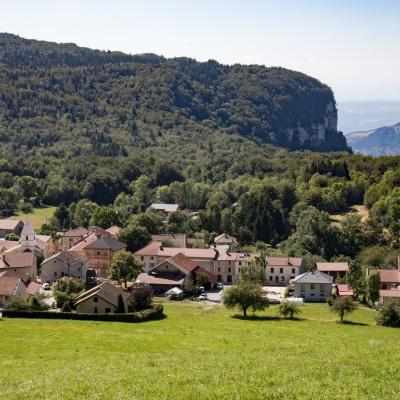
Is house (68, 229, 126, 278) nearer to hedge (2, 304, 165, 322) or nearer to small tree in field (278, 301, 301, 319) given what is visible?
hedge (2, 304, 165, 322)

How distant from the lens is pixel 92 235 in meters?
85.2

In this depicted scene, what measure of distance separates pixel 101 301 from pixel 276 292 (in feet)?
83.6

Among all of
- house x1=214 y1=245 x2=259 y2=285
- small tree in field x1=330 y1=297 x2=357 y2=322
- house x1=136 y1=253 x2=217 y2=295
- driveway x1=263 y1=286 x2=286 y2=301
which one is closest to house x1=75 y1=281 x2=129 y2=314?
house x1=136 y1=253 x2=217 y2=295

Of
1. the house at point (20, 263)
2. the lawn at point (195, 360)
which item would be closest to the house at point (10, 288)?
the house at point (20, 263)

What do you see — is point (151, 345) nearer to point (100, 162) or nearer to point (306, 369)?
point (306, 369)

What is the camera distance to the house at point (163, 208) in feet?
397

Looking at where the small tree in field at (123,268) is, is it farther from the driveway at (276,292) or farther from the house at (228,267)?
the house at (228,267)

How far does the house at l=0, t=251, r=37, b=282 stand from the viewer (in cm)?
6656

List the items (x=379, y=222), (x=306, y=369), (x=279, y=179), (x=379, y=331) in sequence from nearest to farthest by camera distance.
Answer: (x=306, y=369)
(x=379, y=331)
(x=379, y=222)
(x=279, y=179)

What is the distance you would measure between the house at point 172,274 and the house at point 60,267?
725 cm

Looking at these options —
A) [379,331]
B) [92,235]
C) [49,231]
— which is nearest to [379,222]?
[92,235]

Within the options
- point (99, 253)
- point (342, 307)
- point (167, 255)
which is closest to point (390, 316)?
point (342, 307)

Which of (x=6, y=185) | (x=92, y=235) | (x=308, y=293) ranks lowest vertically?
(x=308, y=293)

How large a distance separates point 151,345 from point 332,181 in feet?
314
